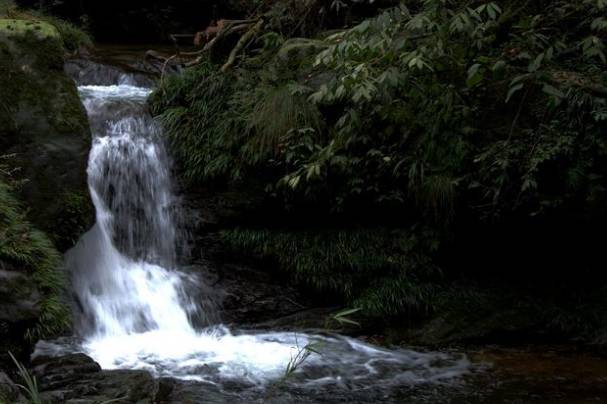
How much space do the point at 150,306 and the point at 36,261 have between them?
168 cm

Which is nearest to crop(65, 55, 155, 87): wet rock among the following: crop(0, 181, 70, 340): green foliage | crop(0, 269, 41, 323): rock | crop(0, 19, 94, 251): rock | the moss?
the moss

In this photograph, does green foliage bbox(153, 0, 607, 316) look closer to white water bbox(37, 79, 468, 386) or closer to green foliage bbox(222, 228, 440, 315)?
green foliage bbox(222, 228, 440, 315)

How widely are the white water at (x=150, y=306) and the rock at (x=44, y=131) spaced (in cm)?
57

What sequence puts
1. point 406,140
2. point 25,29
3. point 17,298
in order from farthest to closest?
1. point 406,140
2. point 25,29
3. point 17,298

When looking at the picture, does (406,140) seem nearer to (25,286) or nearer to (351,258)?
(351,258)

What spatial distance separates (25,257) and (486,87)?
4298mm

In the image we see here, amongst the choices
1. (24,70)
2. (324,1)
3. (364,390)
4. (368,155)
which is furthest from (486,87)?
(24,70)

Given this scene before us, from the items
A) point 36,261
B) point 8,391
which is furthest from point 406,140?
point 8,391

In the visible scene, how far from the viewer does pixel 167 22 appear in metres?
13.7

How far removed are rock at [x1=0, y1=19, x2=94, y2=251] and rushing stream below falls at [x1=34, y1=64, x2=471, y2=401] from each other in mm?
566

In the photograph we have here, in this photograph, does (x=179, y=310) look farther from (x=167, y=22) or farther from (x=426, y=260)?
(x=167, y=22)

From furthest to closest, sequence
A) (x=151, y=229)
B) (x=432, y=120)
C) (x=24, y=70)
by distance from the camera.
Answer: (x=151, y=229) < (x=432, y=120) < (x=24, y=70)

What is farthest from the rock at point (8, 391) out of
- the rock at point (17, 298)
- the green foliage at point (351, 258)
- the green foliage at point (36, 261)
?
the green foliage at point (351, 258)

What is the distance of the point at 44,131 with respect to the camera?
5.74 m
